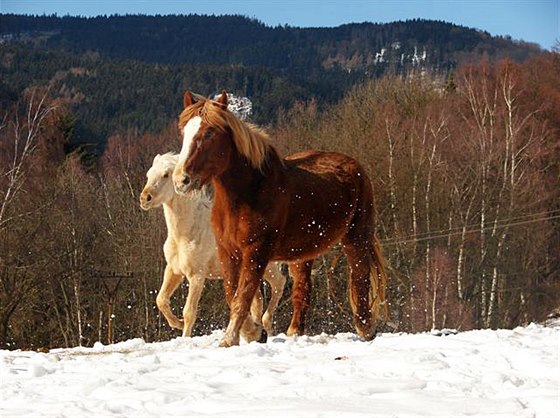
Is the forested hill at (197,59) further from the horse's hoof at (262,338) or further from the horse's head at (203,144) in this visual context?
the horse's head at (203,144)

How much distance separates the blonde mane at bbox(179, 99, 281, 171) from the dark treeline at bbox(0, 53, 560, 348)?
15.1 metres

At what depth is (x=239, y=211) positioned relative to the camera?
22.9 feet

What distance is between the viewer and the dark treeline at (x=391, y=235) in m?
24.8

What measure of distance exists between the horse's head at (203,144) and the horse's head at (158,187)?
3215 millimetres

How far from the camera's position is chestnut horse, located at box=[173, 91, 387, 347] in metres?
6.74

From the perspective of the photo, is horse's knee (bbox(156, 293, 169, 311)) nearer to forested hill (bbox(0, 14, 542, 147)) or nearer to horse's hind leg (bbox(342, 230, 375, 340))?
horse's hind leg (bbox(342, 230, 375, 340))

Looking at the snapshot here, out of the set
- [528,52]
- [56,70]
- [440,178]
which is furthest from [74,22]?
[440,178]

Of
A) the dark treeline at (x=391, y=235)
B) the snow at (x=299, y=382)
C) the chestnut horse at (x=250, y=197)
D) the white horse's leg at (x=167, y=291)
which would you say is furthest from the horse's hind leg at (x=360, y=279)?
the dark treeline at (x=391, y=235)

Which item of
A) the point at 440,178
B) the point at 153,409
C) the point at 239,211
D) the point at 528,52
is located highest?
the point at 528,52

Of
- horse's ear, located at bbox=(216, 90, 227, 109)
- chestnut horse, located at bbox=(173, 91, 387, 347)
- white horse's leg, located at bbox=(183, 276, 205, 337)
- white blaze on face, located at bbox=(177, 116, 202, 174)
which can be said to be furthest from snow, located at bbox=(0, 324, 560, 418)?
white horse's leg, located at bbox=(183, 276, 205, 337)

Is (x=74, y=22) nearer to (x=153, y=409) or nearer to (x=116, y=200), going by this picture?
(x=116, y=200)

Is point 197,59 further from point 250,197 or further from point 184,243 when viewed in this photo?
point 250,197

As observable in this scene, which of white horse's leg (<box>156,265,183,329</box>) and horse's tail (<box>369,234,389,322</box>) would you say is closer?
horse's tail (<box>369,234,389,322</box>)

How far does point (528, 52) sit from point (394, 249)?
93.6 feet
